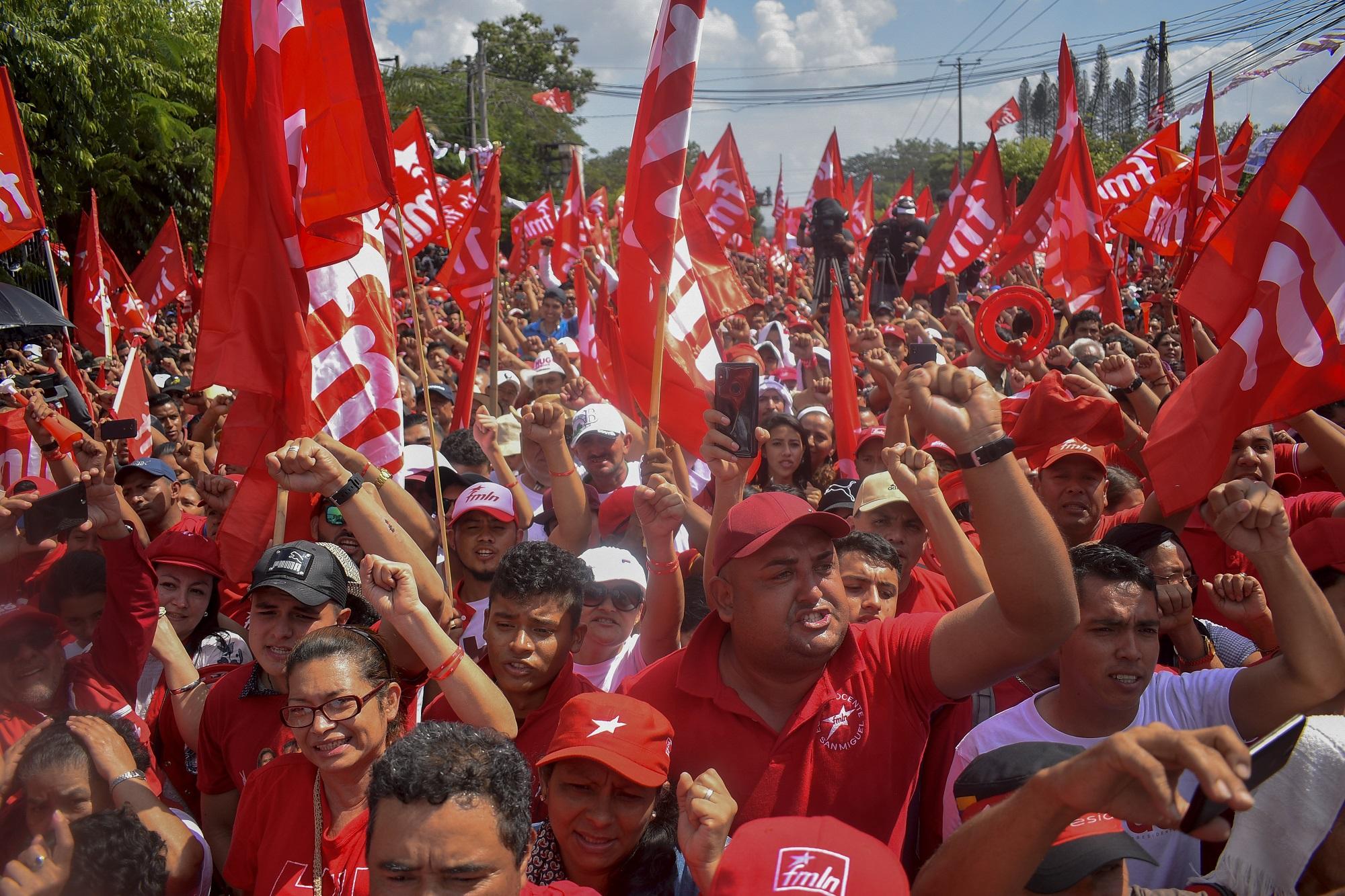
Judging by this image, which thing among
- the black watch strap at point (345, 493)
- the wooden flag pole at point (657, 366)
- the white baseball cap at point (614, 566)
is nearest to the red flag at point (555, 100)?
the wooden flag pole at point (657, 366)

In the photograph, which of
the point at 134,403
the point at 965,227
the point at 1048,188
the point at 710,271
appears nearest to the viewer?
the point at 134,403

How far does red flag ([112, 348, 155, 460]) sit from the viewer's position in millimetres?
5949

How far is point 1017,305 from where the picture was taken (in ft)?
18.1

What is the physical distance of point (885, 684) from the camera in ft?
8.37

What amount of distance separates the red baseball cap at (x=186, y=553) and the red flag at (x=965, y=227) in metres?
8.38

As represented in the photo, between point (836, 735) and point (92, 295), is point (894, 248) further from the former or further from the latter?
point (836, 735)

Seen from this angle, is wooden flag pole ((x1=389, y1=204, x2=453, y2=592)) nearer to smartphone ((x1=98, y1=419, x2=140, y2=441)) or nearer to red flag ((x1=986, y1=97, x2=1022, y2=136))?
smartphone ((x1=98, y1=419, x2=140, y2=441))

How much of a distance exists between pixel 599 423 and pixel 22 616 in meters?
2.48

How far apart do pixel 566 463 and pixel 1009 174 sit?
4578 centimetres

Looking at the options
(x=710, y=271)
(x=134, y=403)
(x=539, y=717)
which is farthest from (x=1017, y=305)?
(x=134, y=403)

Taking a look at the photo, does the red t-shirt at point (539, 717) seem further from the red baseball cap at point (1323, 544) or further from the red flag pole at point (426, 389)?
the red baseball cap at point (1323, 544)

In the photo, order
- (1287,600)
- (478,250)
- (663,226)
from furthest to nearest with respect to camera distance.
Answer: (478,250) < (663,226) < (1287,600)

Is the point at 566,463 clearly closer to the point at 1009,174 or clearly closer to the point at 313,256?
the point at 313,256

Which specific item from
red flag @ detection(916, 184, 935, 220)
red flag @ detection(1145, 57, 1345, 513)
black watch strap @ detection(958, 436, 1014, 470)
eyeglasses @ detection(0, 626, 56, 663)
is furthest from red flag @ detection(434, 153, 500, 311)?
red flag @ detection(916, 184, 935, 220)
